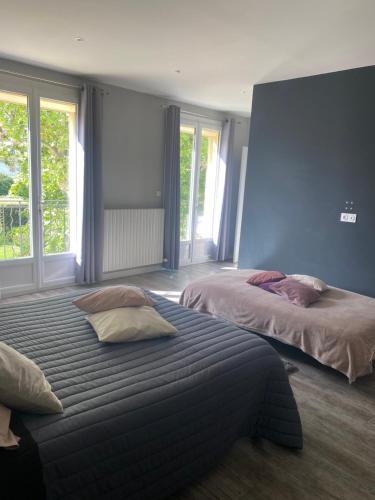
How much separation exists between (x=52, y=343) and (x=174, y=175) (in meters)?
4.03

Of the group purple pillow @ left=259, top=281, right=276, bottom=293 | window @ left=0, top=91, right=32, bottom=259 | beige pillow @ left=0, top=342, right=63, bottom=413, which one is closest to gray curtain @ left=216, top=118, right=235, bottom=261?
purple pillow @ left=259, top=281, right=276, bottom=293

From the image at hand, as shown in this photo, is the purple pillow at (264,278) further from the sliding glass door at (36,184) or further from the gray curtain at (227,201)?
the gray curtain at (227,201)

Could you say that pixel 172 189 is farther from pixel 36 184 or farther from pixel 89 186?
pixel 36 184

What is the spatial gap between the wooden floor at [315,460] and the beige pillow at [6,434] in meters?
0.90

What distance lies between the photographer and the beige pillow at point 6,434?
3.95 ft

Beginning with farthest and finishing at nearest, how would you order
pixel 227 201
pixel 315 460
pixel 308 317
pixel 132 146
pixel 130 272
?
pixel 227 201
pixel 130 272
pixel 132 146
pixel 308 317
pixel 315 460

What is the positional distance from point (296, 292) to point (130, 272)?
2.89 meters

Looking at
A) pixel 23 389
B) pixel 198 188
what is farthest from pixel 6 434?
pixel 198 188

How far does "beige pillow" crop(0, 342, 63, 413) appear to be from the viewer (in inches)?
52.6

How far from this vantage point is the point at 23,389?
4.44 ft

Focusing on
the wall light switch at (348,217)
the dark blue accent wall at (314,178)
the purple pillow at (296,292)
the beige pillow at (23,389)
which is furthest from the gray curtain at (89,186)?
the beige pillow at (23,389)

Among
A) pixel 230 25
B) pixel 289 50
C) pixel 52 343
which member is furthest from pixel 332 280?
pixel 52 343

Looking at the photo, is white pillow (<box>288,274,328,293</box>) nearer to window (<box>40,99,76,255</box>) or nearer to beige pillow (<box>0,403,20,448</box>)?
beige pillow (<box>0,403,20,448</box>)

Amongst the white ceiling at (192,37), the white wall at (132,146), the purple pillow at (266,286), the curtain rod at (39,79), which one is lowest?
the purple pillow at (266,286)
